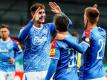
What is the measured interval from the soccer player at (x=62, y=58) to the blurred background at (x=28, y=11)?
12615 mm

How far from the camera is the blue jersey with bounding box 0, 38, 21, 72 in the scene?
13.9 meters

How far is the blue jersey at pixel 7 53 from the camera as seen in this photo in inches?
548

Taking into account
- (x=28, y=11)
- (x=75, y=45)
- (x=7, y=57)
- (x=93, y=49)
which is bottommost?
(x=7, y=57)

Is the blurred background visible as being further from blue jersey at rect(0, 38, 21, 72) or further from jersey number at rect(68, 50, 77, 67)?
jersey number at rect(68, 50, 77, 67)

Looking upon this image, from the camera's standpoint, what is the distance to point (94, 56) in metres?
8.30

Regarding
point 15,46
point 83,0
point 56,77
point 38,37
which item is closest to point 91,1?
point 83,0

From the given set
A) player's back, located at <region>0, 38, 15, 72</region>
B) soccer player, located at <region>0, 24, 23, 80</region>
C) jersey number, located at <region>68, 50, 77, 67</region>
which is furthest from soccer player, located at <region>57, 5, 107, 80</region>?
player's back, located at <region>0, 38, 15, 72</region>

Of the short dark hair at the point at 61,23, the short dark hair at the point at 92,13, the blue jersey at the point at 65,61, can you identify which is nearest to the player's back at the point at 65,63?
the blue jersey at the point at 65,61

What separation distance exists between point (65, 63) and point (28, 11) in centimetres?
1332

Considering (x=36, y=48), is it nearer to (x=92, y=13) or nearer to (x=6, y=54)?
(x=92, y=13)

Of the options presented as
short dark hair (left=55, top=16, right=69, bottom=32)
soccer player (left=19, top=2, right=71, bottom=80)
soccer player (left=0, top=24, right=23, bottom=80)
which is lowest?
soccer player (left=0, top=24, right=23, bottom=80)

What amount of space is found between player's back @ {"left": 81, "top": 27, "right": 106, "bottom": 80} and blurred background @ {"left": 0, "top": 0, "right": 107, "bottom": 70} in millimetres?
12245

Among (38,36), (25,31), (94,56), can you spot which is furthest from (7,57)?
(94,56)

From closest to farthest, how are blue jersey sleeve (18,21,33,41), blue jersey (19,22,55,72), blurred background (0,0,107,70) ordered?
blue jersey sleeve (18,21,33,41) < blue jersey (19,22,55,72) < blurred background (0,0,107,70)
